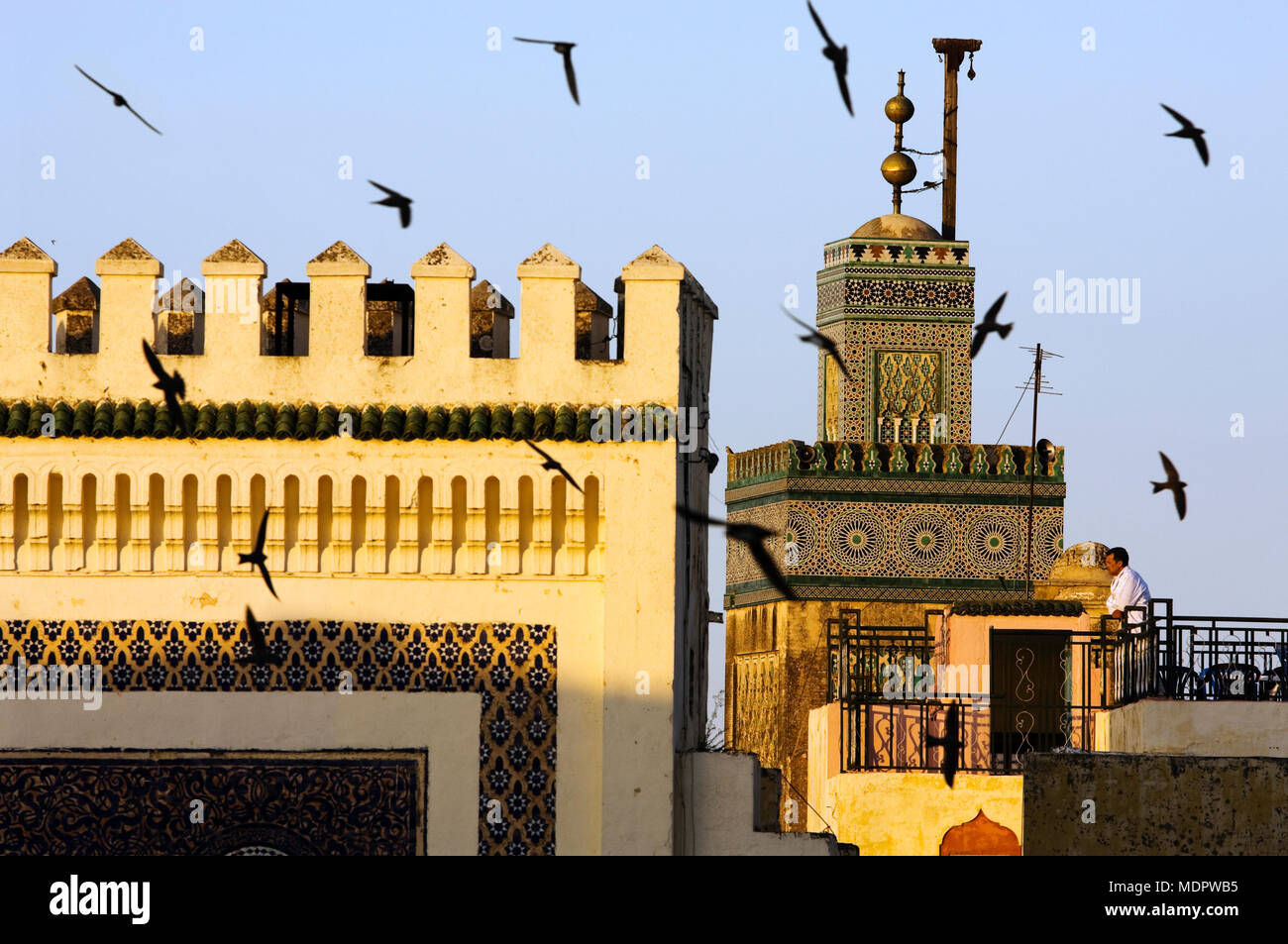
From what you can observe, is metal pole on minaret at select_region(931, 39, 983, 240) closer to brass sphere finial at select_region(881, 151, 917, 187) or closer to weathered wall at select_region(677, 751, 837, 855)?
brass sphere finial at select_region(881, 151, 917, 187)

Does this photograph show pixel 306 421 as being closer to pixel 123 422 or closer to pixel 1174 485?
pixel 123 422

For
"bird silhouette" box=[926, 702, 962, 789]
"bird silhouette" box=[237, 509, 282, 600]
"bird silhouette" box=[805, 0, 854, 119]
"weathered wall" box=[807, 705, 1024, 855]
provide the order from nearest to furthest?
"bird silhouette" box=[805, 0, 854, 119] < "bird silhouette" box=[237, 509, 282, 600] < "weathered wall" box=[807, 705, 1024, 855] < "bird silhouette" box=[926, 702, 962, 789]

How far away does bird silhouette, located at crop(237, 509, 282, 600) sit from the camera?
13695 mm

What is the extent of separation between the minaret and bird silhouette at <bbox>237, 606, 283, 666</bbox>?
17732mm

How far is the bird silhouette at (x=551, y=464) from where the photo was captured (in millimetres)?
13742

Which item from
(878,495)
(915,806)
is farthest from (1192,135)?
(878,495)

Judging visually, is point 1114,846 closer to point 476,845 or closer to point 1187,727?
point 1187,727

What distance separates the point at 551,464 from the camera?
45.1ft

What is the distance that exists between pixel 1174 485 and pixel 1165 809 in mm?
2178

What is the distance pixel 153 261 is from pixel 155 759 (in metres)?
2.59

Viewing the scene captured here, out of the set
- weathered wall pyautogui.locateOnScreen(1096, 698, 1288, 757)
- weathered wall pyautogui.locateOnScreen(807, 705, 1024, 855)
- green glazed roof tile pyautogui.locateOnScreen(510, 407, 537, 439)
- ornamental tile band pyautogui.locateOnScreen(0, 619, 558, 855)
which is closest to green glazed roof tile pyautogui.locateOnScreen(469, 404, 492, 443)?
green glazed roof tile pyautogui.locateOnScreen(510, 407, 537, 439)

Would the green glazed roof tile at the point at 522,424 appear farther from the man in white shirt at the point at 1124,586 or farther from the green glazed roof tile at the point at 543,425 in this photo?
the man in white shirt at the point at 1124,586

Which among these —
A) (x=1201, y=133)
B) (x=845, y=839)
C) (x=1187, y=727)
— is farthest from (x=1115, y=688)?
(x=1201, y=133)
